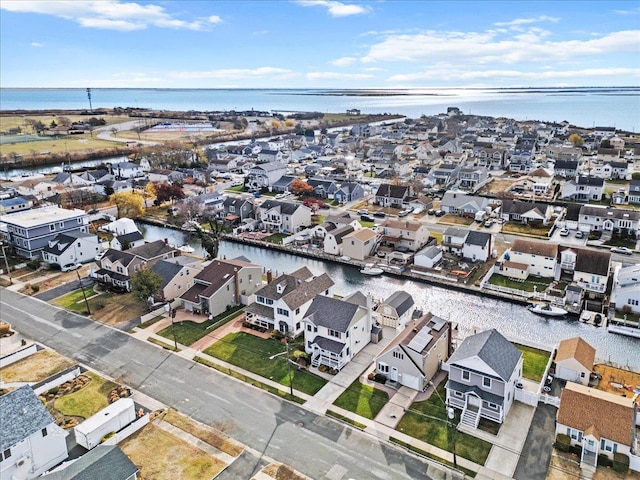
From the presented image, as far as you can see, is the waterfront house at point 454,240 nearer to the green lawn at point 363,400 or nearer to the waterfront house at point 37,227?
the green lawn at point 363,400

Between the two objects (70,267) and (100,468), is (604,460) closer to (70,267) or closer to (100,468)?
(100,468)

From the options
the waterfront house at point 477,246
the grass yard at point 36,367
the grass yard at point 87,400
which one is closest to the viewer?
the grass yard at point 87,400

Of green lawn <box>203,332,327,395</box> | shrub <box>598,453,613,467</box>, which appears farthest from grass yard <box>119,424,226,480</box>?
shrub <box>598,453,613,467</box>

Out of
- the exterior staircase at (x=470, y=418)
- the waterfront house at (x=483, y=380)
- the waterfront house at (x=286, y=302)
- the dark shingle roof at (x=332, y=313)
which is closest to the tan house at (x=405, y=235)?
the waterfront house at (x=286, y=302)

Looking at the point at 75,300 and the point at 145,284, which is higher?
the point at 145,284

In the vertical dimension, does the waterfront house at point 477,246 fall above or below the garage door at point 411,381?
above

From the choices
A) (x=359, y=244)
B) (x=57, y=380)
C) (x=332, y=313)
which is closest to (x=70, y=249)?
(x=57, y=380)
